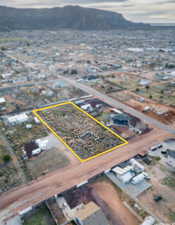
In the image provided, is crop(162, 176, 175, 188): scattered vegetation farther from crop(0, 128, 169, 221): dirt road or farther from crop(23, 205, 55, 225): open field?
crop(23, 205, 55, 225): open field

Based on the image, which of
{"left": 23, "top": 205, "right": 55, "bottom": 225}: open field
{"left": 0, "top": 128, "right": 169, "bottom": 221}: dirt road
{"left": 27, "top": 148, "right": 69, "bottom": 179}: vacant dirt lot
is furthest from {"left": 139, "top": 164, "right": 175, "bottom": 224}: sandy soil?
{"left": 27, "top": 148, "right": 69, "bottom": 179}: vacant dirt lot

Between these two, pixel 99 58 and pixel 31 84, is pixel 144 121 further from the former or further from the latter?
pixel 99 58

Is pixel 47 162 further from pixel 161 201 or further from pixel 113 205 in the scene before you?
pixel 161 201

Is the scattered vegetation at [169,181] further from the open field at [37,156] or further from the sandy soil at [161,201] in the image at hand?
the open field at [37,156]

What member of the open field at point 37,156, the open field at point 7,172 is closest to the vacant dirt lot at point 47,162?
the open field at point 37,156

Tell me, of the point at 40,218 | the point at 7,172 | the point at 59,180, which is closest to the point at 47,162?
the point at 59,180

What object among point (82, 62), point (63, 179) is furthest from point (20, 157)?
point (82, 62)
